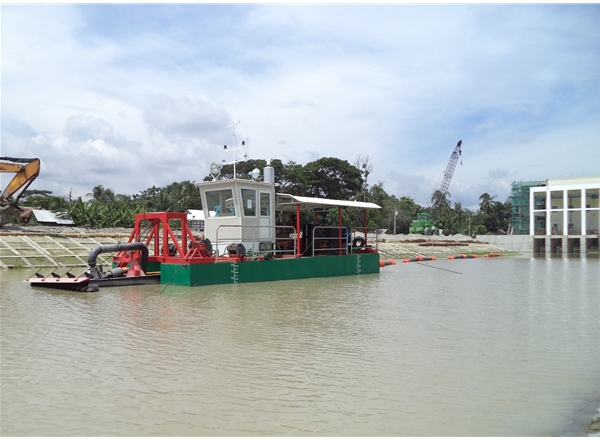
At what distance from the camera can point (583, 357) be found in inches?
267

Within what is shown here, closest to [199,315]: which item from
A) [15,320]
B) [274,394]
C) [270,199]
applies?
[15,320]

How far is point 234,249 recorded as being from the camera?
15219mm

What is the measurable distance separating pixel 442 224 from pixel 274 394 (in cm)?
7618

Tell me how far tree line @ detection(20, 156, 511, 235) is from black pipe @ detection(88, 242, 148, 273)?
9.02m

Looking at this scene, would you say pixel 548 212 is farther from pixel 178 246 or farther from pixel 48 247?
pixel 178 246

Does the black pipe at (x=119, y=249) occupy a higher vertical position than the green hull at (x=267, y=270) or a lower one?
higher

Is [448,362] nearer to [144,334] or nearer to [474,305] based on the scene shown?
[144,334]

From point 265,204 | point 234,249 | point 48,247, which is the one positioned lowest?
point 48,247

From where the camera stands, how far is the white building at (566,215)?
52312mm

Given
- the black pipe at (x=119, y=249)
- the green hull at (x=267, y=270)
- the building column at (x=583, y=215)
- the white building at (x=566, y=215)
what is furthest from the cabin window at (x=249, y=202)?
the building column at (x=583, y=215)

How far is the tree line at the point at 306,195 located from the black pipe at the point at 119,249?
9021 millimetres

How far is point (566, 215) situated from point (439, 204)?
37418 millimetres

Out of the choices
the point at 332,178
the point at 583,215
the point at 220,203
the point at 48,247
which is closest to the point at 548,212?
the point at 583,215

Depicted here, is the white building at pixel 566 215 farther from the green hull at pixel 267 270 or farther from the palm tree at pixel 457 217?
the green hull at pixel 267 270
